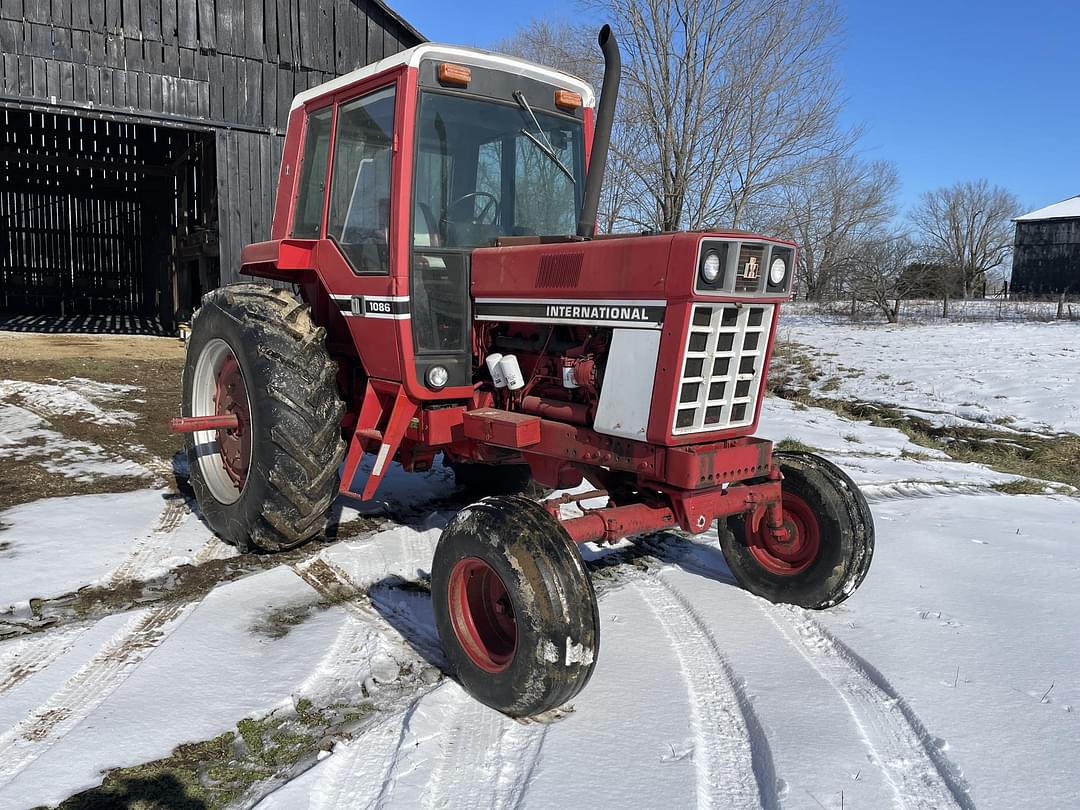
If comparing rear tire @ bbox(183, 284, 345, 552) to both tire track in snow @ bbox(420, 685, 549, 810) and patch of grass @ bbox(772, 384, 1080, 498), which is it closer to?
tire track in snow @ bbox(420, 685, 549, 810)

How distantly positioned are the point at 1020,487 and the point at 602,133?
4.83 metres

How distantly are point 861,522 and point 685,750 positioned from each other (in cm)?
153

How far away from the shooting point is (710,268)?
2984mm

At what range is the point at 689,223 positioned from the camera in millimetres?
15938

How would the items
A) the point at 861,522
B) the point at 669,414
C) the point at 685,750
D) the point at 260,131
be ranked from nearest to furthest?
the point at 685,750 → the point at 669,414 → the point at 861,522 → the point at 260,131

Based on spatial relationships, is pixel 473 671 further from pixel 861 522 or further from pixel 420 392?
pixel 861 522

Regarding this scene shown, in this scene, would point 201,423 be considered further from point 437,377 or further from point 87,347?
point 87,347

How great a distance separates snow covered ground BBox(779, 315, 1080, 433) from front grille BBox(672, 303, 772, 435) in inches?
277

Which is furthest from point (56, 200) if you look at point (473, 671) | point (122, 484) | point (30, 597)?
point (473, 671)

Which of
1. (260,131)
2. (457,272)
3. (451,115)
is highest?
(260,131)

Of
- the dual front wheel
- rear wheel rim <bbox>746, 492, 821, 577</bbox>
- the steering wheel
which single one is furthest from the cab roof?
rear wheel rim <bbox>746, 492, 821, 577</bbox>

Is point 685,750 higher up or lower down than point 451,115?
lower down

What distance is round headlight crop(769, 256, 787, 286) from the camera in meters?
3.25

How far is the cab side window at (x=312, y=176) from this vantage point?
4.50 meters
